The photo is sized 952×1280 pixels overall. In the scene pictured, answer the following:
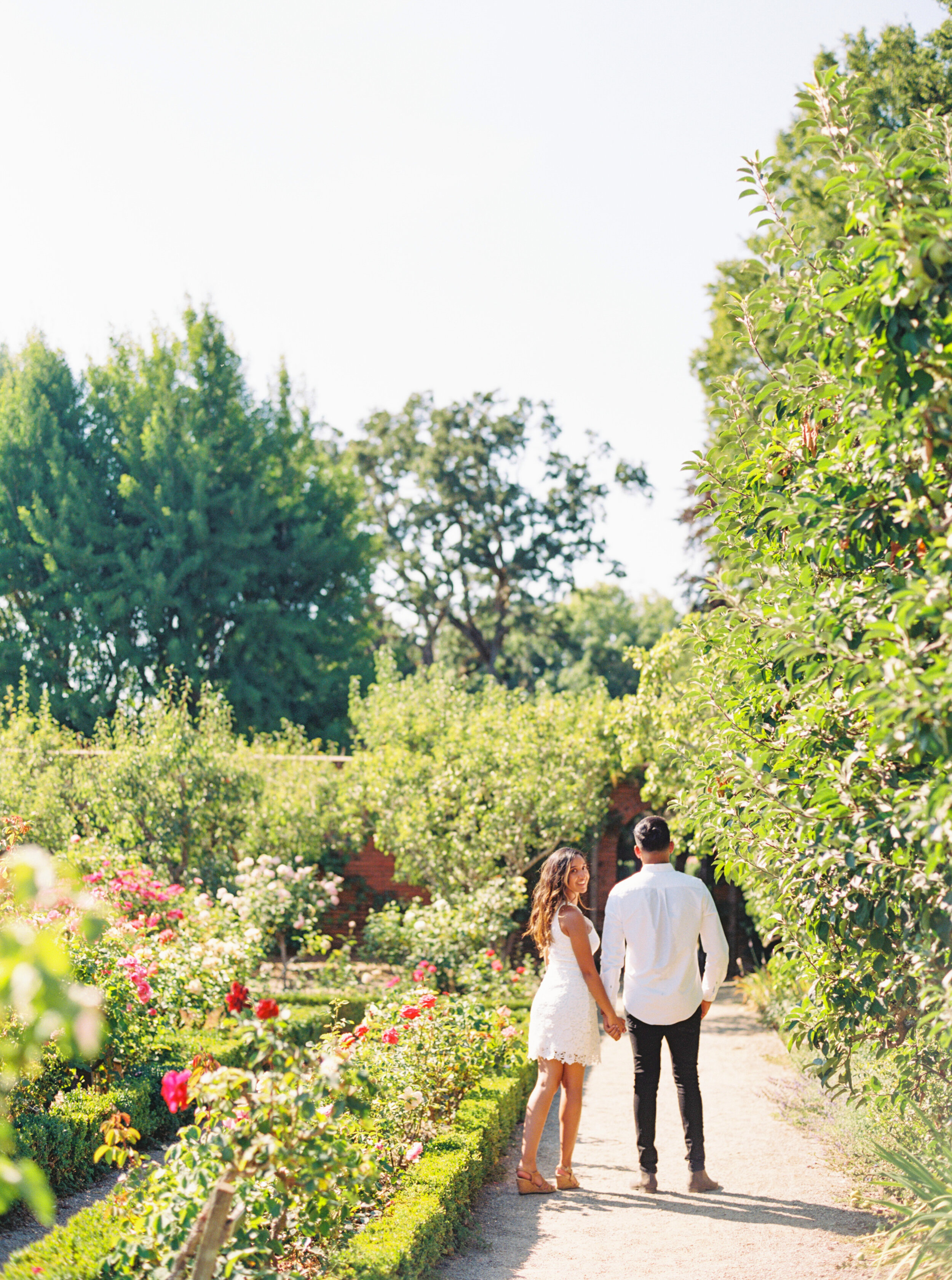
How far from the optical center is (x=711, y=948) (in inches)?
201

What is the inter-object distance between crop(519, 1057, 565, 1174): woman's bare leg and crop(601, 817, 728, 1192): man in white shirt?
0.42 metres

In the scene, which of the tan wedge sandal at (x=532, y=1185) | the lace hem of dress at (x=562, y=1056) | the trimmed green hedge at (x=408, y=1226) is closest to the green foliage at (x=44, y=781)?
the trimmed green hedge at (x=408, y=1226)

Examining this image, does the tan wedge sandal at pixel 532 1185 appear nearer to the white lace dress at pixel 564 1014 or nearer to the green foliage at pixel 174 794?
the white lace dress at pixel 564 1014

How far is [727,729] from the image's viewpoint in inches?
166

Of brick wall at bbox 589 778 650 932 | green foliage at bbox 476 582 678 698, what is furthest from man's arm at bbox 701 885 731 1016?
brick wall at bbox 589 778 650 932

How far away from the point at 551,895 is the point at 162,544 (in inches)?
720

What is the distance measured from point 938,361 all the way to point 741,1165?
15.1ft

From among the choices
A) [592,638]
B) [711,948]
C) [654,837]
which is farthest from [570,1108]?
[592,638]

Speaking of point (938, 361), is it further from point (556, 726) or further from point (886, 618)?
point (556, 726)

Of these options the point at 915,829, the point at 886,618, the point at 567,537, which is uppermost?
the point at 567,537

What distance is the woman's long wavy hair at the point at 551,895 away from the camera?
522cm

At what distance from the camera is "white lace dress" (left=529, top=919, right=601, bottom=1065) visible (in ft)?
16.7

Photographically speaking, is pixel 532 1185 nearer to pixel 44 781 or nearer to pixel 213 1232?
pixel 213 1232

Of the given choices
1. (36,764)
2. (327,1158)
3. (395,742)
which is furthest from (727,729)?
(36,764)
